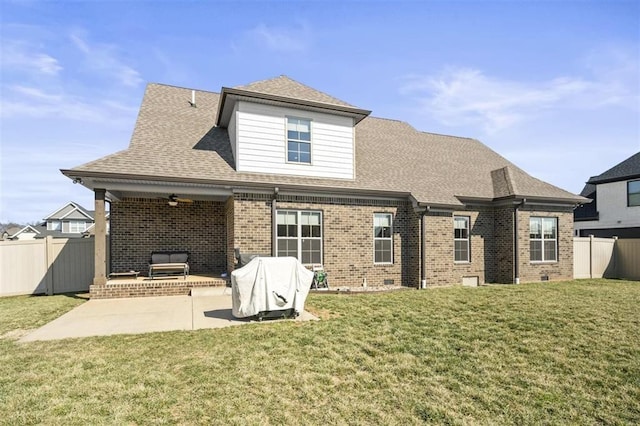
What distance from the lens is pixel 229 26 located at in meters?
9.76

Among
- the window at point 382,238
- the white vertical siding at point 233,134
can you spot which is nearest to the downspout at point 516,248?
the window at point 382,238

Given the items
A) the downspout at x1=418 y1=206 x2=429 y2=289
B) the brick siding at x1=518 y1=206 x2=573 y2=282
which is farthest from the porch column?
the brick siding at x1=518 y1=206 x2=573 y2=282

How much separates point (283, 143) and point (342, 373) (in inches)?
334

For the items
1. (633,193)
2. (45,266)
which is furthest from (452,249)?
(633,193)

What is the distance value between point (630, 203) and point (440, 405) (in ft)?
80.8

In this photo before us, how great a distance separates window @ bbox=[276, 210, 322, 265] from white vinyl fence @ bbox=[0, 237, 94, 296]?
6737 mm

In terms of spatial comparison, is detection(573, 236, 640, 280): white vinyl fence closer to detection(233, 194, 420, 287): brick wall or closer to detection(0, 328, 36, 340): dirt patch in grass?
detection(233, 194, 420, 287): brick wall

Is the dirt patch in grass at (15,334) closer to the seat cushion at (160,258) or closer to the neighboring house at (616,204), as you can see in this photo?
the seat cushion at (160,258)

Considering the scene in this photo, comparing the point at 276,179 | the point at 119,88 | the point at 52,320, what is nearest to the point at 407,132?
the point at 276,179

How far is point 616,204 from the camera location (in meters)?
21.1

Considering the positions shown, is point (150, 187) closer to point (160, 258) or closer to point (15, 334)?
point (160, 258)

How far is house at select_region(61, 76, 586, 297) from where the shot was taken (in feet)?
34.8

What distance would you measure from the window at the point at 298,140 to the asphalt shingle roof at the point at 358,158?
0.77 metres

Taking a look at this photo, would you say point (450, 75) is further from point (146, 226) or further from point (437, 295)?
point (146, 226)
